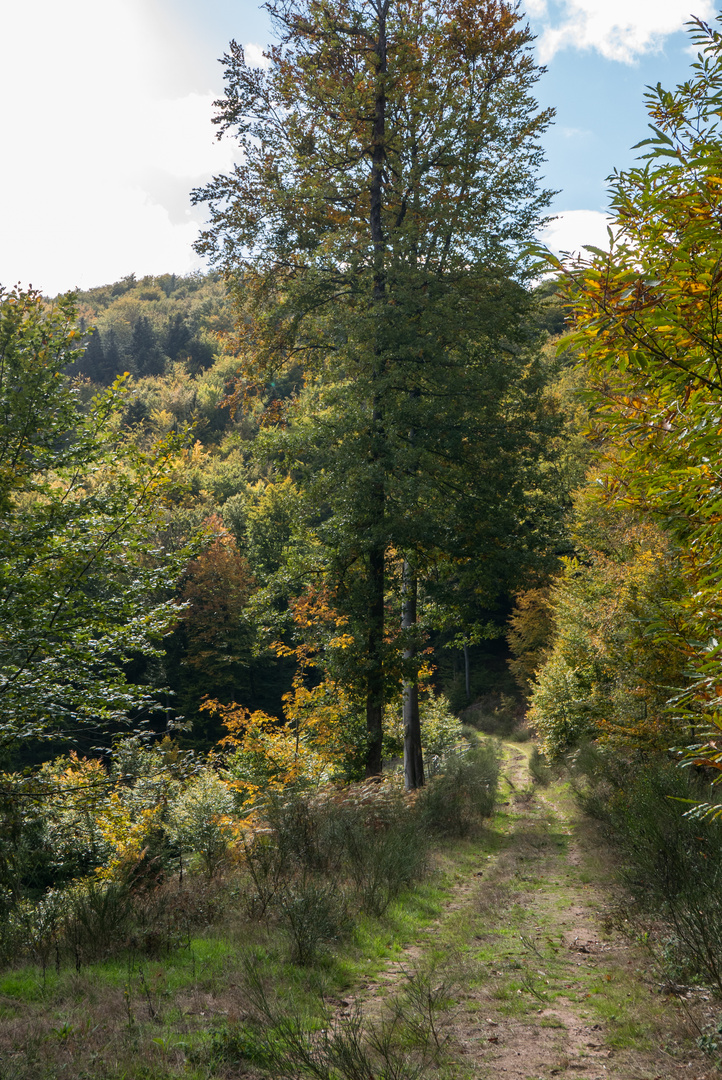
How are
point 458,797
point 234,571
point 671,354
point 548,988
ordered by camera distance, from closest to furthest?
1. point 671,354
2. point 548,988
3. point 458,797
4. point 234,571

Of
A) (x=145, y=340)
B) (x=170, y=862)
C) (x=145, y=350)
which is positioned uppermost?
(x=145, y=340)

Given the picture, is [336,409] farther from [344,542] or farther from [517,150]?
[517,150]

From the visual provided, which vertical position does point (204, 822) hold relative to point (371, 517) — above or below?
below

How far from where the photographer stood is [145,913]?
6.16m

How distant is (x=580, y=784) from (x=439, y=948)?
9326mm

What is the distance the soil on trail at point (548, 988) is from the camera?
149 inches

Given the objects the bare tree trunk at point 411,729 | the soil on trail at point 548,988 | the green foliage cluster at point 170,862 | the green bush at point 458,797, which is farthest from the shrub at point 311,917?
the bare tree trunk at point 411,729

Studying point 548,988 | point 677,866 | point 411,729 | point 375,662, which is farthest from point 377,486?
point 548,988

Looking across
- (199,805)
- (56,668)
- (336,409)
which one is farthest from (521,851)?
(336,409)

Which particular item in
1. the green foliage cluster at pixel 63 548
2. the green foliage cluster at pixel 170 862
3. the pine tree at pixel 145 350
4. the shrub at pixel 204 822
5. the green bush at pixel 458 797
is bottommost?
the green bush at pixel 458 797

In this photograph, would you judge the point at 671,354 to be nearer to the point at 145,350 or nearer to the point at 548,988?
the point at 548,988

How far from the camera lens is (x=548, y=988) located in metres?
4.97

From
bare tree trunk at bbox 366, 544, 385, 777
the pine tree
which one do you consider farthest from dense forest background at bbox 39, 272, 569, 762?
the pine tree

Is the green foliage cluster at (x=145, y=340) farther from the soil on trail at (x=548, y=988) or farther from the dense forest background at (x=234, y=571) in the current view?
the soil on trail at (x=548, y=988)
